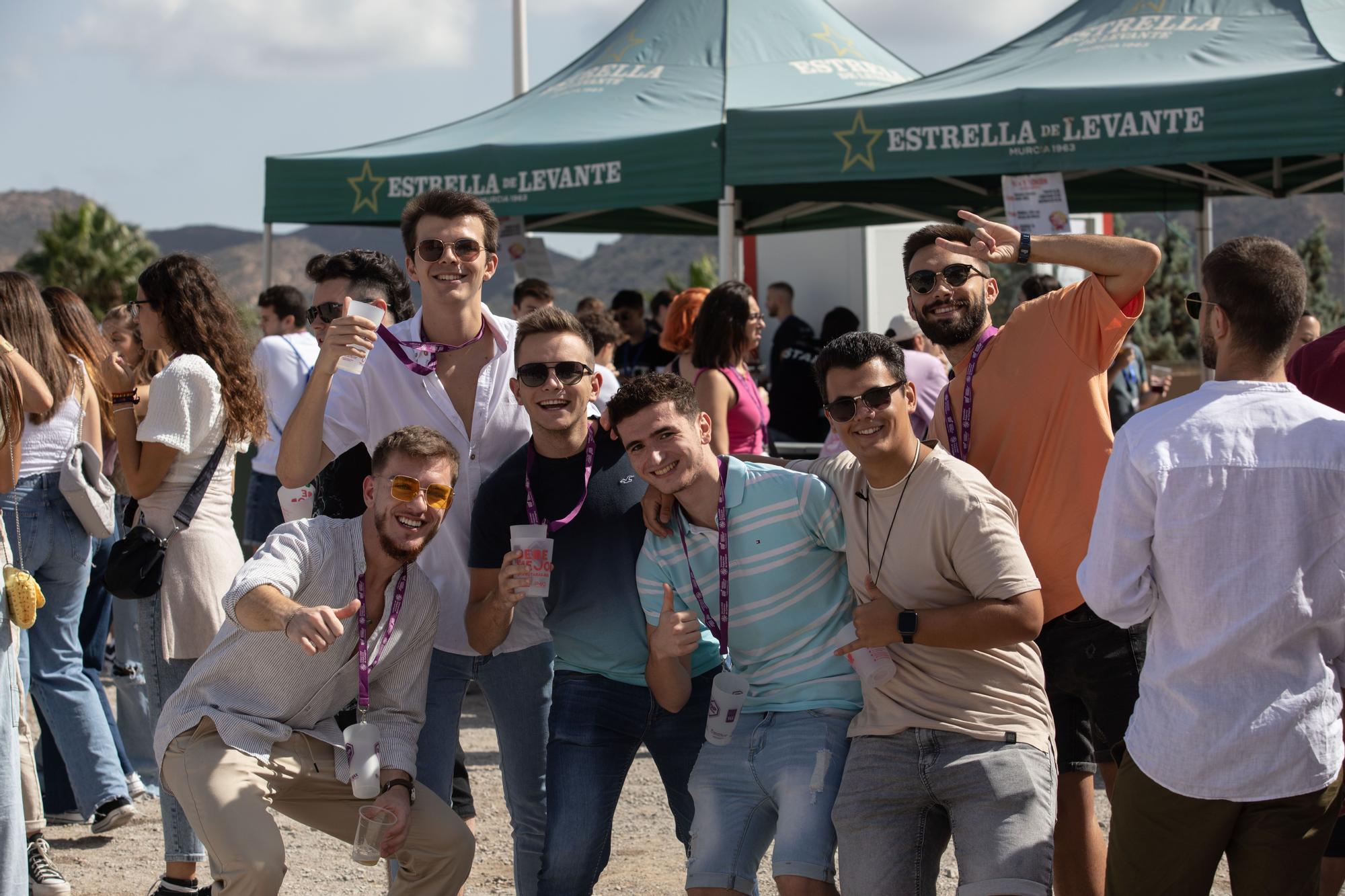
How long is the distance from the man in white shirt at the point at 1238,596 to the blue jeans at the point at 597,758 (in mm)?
1267

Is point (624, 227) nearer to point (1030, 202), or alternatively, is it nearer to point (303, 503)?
point (1030, 202)

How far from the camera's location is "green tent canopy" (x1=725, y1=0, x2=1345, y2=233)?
628cm

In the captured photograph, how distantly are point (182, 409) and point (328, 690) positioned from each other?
1294mm

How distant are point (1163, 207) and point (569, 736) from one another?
834 centimetres

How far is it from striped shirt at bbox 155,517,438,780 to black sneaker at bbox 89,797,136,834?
1.84m

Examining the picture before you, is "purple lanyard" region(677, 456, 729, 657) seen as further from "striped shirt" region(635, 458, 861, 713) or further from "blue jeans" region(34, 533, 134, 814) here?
"blue jeans" region(34, 533, 134, 814)

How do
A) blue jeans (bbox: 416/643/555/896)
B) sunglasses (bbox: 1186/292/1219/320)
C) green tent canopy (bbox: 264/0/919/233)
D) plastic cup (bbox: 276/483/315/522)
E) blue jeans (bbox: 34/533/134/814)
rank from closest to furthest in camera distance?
sunglasses (bbox: 1186/292/1219/320) → blue jeans (bbox: 416/643/555/896) → plastic cup (bbox: 276/483/315/522) → blue jeans (bbox: 34/533/134/814) → green tent canopy (bbox: 264/0/919/233)

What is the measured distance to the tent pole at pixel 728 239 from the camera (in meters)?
7.49

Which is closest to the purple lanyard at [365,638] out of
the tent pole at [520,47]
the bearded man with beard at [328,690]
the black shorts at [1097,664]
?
the bearded man with beard at [328,690]

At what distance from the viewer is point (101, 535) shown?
15.2 ft

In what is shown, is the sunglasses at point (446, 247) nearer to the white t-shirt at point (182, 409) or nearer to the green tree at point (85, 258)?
the white t-shirt at point (182, 409)

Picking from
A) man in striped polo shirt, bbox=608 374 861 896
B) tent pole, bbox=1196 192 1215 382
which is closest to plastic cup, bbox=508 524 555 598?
man in striped polo shirt, bbox=608 374 861 896

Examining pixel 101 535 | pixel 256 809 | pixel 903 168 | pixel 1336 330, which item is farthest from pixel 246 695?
pixel 903 168

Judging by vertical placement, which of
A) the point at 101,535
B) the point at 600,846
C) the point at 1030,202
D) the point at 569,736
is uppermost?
the point at 1030,202
